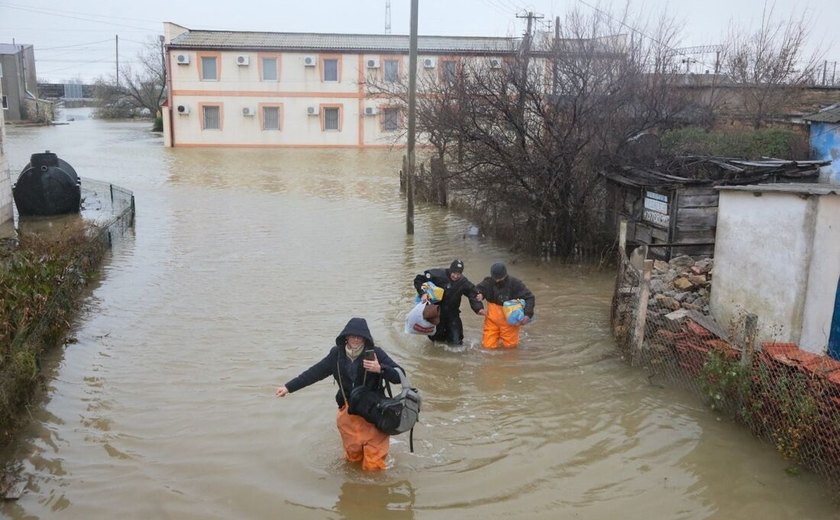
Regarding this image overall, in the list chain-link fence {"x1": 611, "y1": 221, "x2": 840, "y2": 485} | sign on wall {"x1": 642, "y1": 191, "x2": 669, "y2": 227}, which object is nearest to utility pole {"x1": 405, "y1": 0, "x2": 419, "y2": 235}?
sign on wall {"x1": 642, "y1": 191, "x2": 669, "y2": 227}

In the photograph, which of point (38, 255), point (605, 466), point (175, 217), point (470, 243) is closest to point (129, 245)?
point (175, 217)

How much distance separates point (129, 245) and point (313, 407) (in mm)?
11233

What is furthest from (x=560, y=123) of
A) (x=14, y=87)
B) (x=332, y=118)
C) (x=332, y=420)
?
(x=14, y=87)

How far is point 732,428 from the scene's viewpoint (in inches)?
301

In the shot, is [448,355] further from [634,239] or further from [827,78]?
[827,78]

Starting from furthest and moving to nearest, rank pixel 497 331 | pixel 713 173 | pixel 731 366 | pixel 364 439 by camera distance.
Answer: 1. pixel 713 173
2. pixel 497 331
3. pixel 731 366
4. pixel 364 439

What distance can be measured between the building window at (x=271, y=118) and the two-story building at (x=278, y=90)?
0.06 m

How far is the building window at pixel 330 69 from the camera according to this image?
4331 cm

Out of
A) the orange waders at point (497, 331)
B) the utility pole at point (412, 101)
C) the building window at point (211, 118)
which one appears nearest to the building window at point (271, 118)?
the building window at point (211, 118)

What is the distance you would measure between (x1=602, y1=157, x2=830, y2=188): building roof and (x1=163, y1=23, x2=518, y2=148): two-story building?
2848 cm

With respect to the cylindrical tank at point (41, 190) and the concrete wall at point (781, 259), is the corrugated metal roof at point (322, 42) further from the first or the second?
the concrete wall at point (781, 259)

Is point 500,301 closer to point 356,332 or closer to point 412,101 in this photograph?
point 356,332

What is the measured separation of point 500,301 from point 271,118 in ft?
120

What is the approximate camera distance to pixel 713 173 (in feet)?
49.1
